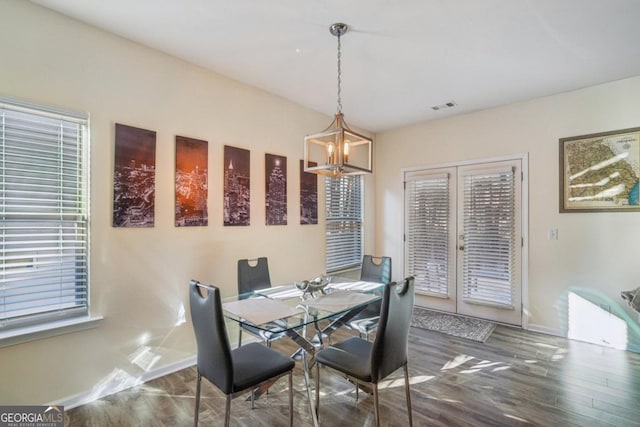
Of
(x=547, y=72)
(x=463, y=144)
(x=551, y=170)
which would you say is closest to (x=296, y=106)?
(x=463, y=144)

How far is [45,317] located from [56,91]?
1.59m

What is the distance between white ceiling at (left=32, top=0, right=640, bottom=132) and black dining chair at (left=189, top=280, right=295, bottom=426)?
76.9 inches

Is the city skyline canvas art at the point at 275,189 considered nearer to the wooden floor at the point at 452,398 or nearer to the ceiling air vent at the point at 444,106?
the wooden floor at the point at 452,398

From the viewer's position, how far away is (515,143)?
3973 millimetres

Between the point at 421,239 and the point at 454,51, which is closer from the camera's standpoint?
the point at 454,51

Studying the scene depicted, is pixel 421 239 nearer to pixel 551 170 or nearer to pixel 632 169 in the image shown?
pixel 551 170

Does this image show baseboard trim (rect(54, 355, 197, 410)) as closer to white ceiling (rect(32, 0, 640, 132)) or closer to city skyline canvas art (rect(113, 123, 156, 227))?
city skyline canvas art (rect(113, 123, 156, 227))

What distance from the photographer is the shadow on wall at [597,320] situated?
128 inches

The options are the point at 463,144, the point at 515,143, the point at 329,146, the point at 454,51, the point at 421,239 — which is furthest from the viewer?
the point at 421,239

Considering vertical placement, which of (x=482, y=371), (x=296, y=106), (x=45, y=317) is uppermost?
(x=296, y=106)

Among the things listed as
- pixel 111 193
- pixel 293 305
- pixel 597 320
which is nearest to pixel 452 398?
pixel 293 305

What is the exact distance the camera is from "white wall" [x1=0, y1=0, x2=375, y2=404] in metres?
2.12

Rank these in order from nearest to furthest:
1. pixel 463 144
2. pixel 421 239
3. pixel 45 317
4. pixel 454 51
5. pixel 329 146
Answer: pixel 45 317 → pixel 329 146 → pixel 454 51 → pixel 463 144 → pixel 421 239

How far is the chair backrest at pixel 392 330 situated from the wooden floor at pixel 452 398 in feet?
1.72
